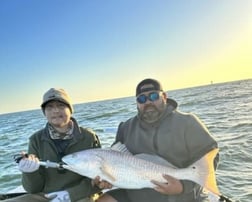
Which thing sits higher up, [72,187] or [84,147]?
[84,147]

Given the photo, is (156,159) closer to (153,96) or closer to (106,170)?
(106,170)

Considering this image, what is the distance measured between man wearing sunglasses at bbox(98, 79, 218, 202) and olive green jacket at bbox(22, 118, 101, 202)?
1.83ft

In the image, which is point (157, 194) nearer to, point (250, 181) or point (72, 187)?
point (72, 187)

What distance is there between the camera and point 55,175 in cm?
466

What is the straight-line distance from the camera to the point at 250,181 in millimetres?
7953

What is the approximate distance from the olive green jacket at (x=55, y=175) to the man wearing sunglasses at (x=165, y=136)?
1.83 feet

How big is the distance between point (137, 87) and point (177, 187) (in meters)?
1.31

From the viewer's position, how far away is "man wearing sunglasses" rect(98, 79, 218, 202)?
416 centimetres

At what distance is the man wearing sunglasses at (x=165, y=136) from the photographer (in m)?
4.16

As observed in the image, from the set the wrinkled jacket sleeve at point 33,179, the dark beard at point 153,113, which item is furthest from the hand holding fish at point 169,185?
the wrinkled jacket sleeve at point 33,179

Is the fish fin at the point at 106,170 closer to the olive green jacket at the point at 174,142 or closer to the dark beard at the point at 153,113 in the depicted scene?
the olive green jacket at the point at 174,142

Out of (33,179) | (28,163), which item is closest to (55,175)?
(33,179)

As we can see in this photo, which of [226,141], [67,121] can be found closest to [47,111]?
[67,121]

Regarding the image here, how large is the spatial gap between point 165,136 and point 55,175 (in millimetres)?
1474
